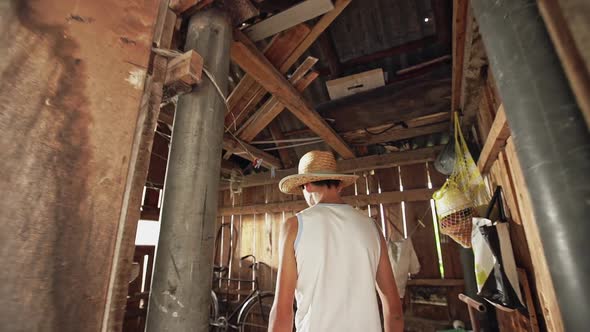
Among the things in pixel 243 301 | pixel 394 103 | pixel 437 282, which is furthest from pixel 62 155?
pixel 243 301

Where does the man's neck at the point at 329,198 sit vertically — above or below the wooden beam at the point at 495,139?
below

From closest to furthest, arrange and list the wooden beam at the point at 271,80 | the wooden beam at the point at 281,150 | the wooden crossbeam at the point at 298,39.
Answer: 1. the wooden beam at the point at 271,80
2. the wooden crossbeam at the point at 298,39
3. the wooden beam at the point at 281,150

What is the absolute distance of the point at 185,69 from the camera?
1.20 meters

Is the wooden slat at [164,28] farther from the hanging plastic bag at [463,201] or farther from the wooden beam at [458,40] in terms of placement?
the hanging plastic bag at [463,201]

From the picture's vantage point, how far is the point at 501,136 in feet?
6.66

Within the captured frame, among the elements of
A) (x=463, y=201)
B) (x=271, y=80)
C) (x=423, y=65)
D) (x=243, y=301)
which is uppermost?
(x=423, y=65)

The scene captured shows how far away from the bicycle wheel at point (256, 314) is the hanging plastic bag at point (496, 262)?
4016 millimetres

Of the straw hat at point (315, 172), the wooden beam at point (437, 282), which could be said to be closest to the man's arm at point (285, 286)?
the straw hat at point (315, 172)

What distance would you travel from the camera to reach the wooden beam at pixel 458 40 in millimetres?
2090

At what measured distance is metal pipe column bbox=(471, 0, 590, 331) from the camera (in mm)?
697

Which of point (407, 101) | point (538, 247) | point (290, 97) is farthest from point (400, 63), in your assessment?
point (538, 247)

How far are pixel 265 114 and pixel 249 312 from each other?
439 centimetres

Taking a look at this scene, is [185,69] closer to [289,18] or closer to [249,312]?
[289,18]

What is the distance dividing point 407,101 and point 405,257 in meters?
2.38
